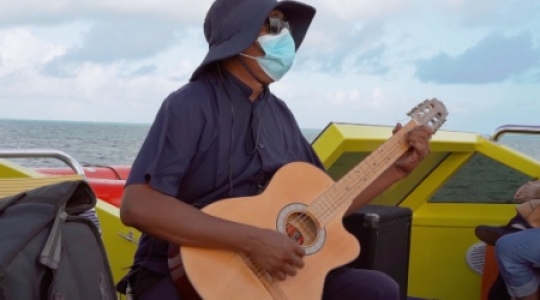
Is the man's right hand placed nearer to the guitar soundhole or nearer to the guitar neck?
the guitar soundhole

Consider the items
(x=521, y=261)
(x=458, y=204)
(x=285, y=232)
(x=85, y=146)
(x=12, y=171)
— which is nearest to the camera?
(x=285, y=232)

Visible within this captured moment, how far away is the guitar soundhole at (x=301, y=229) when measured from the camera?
2.93 metres

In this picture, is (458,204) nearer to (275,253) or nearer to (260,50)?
(260,50)

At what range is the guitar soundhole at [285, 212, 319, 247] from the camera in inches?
115

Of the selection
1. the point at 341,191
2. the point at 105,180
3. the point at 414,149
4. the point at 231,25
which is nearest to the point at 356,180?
the point at 341,191

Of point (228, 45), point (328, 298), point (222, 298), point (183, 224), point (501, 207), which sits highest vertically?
point (228, 45)

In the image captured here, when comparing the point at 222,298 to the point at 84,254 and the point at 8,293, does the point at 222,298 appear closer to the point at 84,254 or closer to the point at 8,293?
the point at 84,254

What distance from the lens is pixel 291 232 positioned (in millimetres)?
2930

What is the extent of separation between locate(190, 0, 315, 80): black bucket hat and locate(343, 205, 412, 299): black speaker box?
1.02 meters

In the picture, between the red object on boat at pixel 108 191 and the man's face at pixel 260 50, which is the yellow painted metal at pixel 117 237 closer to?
the man's face at pixel 260 50

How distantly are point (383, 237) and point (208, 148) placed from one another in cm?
115

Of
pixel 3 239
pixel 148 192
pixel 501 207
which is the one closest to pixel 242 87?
pixel 148 192

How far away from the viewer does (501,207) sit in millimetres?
5148

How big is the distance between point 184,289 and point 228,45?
852 millimetres
